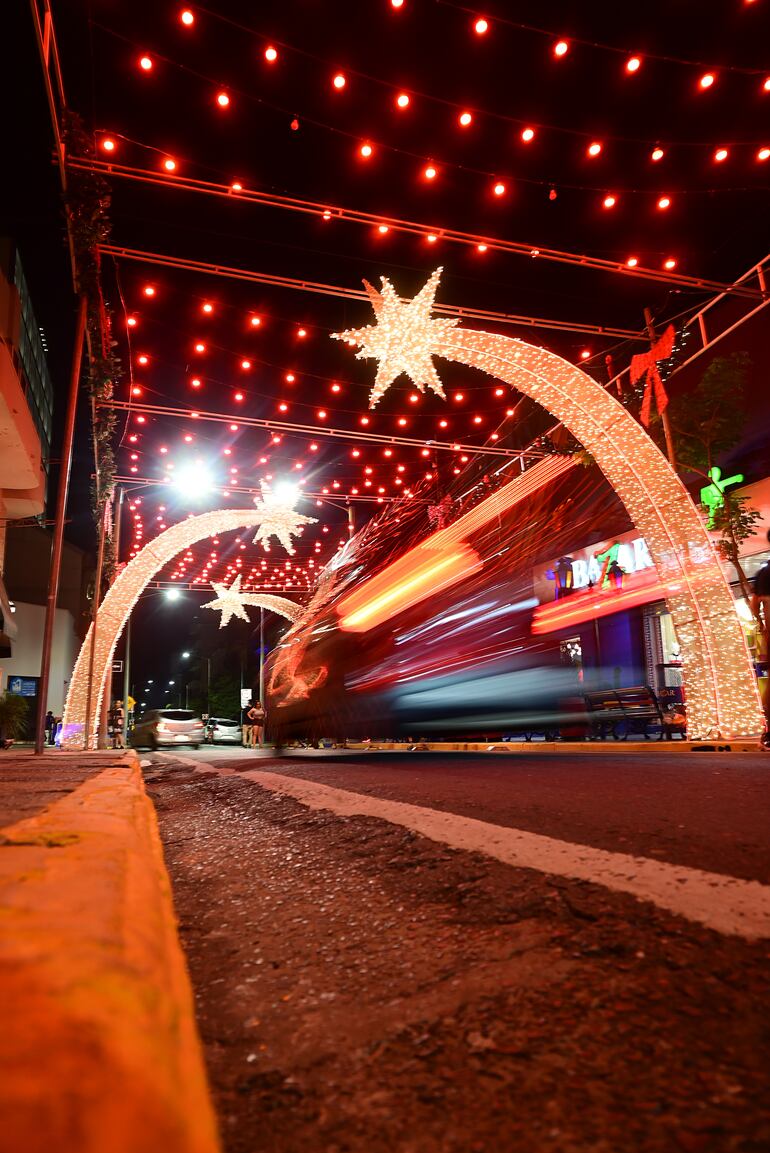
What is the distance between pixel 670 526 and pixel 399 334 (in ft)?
12.4

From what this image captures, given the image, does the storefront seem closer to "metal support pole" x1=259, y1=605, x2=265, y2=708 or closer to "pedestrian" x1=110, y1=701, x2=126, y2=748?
"metal support pole" x1=259, y1=605, x2=265, y2=708

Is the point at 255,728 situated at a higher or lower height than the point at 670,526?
lower

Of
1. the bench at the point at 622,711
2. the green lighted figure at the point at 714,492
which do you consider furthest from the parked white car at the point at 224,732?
the green lighted figure at the point at 714,492

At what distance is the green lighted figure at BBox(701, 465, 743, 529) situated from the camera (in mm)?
9539

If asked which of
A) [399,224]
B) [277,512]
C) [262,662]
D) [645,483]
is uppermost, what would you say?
[399,224]

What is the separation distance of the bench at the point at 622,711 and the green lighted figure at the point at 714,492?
10.0 feet

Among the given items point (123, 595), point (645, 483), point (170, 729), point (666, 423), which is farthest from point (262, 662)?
point (645, 483)

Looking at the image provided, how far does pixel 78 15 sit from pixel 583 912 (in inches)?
349

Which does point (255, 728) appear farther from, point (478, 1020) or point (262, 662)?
point (478, 1020)

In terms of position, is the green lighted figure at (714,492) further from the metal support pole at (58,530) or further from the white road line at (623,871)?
the metal support pole at (58,530)

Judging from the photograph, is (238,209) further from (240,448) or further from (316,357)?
(240,448)

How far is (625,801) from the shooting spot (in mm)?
2791

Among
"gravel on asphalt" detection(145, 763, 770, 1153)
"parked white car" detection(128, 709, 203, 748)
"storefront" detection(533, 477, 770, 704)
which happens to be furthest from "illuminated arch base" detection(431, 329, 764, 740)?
"parked white car" detection(128, 709, 203, 748)

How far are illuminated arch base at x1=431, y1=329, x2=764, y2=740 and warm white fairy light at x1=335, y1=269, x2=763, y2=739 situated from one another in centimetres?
1
